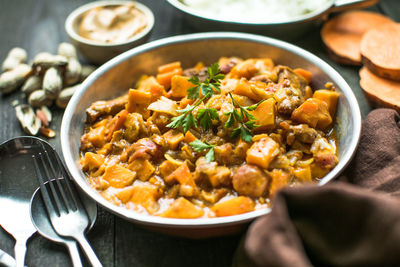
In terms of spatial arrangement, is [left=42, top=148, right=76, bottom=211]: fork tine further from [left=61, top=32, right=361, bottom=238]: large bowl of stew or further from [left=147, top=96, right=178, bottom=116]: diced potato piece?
[left=147, top=96, right=178, bottom=116]: diced potato piece

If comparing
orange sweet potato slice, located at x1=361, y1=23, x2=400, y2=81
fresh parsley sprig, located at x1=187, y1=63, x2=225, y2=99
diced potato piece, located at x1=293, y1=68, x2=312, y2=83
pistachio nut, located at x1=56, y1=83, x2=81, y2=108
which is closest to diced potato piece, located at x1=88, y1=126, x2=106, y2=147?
fresh parsley sprig, located at x1=187, y1=63, x2=225, y2=99

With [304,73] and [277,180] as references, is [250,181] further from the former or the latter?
[304,73]

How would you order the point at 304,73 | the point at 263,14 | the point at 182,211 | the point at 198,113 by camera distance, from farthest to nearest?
the point at 263,14
the point at 304,73
the point at 198,113
the point at 182,211

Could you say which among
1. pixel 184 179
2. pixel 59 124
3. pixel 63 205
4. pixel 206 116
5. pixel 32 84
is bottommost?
pixel 59 124

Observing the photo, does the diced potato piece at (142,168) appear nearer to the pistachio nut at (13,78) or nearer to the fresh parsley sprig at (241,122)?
the fresh parsley sprig at (241,122)

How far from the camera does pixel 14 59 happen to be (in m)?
3.84

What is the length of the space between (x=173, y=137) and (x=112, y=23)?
1.96 meters

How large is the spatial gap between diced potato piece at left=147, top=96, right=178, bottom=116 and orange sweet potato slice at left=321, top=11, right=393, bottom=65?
6.38ft

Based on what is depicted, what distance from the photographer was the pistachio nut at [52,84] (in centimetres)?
342

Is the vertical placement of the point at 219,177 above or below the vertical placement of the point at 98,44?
below

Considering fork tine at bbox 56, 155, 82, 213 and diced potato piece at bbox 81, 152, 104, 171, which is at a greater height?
diced potato piece at bbox 81, 152, 104, 171

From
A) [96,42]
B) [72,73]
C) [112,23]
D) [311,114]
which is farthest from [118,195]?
[112,23]

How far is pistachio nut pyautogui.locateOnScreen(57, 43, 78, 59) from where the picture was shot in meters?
3.85

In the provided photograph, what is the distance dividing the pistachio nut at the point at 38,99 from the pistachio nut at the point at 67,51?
556 millimetres
